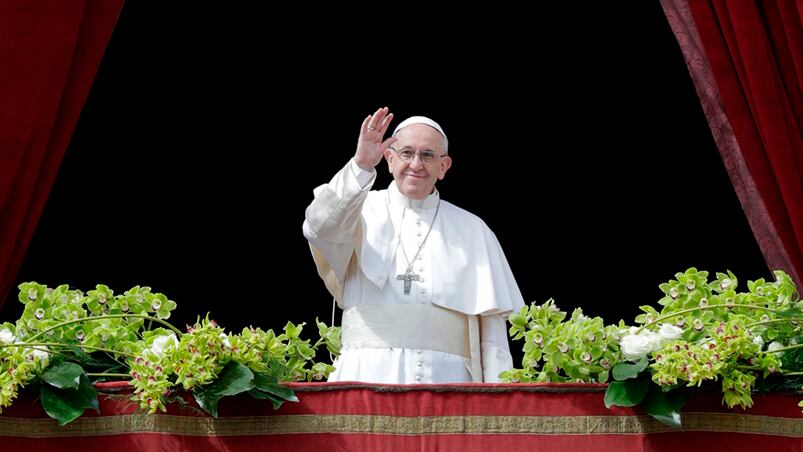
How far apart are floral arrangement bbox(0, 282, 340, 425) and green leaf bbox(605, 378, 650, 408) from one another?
3.15 feet

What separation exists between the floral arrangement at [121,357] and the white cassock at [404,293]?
0.86 m

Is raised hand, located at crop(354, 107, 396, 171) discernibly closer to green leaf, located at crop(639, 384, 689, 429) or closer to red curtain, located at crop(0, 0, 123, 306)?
red curtain, located at crop(0, 0, 123, 306)

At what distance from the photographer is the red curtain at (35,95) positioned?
554 centimetres

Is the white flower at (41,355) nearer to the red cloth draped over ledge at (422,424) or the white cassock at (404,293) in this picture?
the red cloth draped over ledge at (422,424)

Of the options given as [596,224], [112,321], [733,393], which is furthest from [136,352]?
[596,224]

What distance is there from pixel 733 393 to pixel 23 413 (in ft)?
7.10

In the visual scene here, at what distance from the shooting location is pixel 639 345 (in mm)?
4555

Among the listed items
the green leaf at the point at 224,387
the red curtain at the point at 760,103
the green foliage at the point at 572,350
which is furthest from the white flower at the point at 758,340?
the green leaf at the point at 224,387

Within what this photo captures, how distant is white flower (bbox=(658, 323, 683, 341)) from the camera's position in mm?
4562

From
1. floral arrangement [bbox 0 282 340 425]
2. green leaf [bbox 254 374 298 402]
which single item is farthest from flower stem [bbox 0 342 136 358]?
green leaf [bbox 254 374 298 402]

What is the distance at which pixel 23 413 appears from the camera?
468 centimetres

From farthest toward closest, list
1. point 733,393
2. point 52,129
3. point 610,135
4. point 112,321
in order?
point 610,135 < point 52,129 < point 112,321 < point 733,393

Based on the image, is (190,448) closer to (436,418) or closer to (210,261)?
(436,418)

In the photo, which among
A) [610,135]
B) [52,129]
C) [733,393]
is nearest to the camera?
[733,393]
